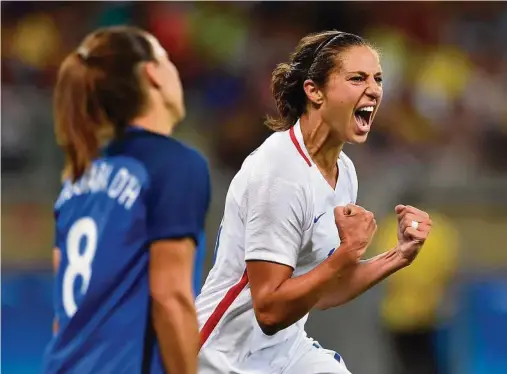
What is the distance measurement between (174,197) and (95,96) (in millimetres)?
338

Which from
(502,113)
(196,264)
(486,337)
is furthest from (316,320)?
(196,264)

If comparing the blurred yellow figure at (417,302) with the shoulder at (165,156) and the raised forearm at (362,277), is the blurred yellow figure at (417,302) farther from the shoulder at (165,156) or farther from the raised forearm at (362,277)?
the shoulder at (165,156)

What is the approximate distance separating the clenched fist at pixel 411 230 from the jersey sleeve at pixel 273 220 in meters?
0.39

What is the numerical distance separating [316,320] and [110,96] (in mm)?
4823

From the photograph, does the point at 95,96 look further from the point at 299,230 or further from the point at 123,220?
the point at 299,230

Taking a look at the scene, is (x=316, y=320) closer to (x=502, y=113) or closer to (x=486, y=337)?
(x=486, y=337)

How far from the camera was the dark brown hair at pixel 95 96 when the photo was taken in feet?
9.18

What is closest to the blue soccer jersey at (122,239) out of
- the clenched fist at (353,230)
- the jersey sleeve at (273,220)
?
the jersey sleeve at (273,220)

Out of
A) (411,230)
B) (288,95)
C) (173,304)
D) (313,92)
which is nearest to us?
(173,304)

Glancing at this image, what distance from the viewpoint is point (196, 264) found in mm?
2908

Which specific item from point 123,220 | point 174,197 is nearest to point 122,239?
point 123,220

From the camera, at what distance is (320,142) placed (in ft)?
12.1

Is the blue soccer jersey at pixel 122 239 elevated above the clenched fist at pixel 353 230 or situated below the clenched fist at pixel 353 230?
above

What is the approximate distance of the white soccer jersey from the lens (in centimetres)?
342
